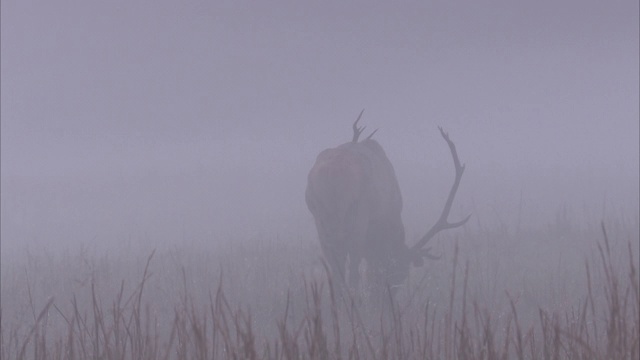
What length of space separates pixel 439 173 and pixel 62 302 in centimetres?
2703

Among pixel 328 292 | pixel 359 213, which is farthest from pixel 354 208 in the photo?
pixel 328 292

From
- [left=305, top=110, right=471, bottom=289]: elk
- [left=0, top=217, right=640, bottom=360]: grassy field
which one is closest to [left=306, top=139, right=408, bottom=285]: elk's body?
[left=305, top=110, right=471, bottom=289]: elk

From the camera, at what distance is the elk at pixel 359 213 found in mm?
7066

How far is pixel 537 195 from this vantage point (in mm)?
21984

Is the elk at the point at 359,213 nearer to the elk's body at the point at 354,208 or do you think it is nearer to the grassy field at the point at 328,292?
the elk's body at the point at 354,208

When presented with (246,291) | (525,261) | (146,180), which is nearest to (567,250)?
(525,261)

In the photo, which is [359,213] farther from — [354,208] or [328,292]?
[328,292]

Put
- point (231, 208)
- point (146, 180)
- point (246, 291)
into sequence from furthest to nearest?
Result: point (146, 180), point (231, 208), point (246, 291)

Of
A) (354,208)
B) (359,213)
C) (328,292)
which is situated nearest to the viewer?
(354,208)

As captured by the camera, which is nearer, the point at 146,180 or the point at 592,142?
the point at 146,180

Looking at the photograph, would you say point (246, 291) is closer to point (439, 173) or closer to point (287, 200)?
point (287, 200)

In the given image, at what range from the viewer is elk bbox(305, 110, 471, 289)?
707 cm

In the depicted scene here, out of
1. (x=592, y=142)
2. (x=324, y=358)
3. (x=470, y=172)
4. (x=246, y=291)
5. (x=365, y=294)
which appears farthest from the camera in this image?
(x=592, y=142)

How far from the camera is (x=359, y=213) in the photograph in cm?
734
